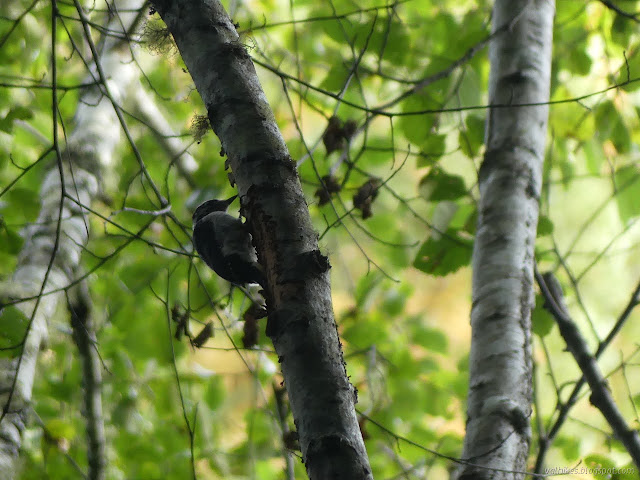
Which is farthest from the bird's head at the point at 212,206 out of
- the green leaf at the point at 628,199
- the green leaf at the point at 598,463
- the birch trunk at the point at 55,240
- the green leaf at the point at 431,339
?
the green leaf at the point at 431,339

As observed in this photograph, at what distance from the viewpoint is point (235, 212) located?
1.92m

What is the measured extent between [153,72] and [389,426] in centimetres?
206

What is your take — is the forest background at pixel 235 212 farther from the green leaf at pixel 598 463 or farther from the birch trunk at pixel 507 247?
the birch trunk at pixel 507 247

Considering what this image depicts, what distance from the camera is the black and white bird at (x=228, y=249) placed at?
1054mm

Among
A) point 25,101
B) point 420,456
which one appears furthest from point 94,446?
point 25,101

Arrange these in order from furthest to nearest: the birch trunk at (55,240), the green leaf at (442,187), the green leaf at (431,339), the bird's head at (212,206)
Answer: the green leaf at (431,339) → the green leaf at (442,187) → the bird's head at (212,206) → the birch trunk at (55,240)

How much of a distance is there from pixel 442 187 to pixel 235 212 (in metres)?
0.68

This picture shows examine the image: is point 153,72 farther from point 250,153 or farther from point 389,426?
point 250,153

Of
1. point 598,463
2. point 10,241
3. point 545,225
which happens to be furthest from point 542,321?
point 10,241

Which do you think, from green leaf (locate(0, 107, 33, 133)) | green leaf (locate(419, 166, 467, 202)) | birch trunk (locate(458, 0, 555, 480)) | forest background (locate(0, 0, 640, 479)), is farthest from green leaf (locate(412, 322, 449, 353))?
green leaf (locate(0, 107, 33, 133))

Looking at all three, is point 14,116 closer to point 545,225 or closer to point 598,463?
point 545,225

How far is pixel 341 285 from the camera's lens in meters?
3.14

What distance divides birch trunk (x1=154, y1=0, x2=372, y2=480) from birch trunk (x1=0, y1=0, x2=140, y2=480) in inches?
14.3

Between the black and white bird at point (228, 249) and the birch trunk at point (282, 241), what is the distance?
24 centimetres
